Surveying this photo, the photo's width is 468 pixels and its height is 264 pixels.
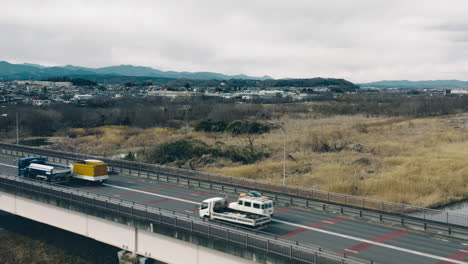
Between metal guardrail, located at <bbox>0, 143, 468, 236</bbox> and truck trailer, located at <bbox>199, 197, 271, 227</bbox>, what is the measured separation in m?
8.41

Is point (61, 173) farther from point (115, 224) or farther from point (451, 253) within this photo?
point (451, 253)

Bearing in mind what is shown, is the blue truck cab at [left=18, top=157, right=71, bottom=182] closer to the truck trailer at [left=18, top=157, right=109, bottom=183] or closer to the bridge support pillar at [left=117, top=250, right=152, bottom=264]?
the truck trailer at [left=18, top=157, right=109, bottom=183]

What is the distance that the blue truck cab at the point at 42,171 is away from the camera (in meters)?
50.1

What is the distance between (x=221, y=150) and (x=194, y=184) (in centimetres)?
3577

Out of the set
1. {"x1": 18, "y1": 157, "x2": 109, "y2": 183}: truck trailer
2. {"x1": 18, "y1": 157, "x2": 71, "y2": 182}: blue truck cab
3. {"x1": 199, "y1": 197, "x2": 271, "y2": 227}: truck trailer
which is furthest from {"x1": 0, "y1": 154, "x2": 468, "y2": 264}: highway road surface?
{"x1": 18, "y1": 157, "x2": 71, "y2": 182}: blue truck cab

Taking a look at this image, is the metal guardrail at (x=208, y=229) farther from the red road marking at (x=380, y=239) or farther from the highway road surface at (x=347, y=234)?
the red road marking at (x=380, y=239)

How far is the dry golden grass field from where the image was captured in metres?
60.9

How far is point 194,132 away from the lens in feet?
387

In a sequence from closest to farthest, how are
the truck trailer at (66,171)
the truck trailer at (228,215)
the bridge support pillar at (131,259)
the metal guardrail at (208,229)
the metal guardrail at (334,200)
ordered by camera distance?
the metal guardrail at (208,229) < the truck trailer at (228,215) < the bridge support pillar at (131,259) < the metal guardrail at (334,200) < the truck trailer at (66,171)

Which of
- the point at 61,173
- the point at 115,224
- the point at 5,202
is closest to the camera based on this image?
the point at 115,224

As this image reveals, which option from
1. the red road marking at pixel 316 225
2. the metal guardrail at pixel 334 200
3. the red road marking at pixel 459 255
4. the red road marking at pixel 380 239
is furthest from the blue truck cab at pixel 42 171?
the red road marking at pixel 459 255

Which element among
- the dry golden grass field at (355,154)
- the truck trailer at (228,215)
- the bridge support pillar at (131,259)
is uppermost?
the truck trailer at (228,215)

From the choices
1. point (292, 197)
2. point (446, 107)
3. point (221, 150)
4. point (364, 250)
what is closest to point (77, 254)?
point (292, 197)

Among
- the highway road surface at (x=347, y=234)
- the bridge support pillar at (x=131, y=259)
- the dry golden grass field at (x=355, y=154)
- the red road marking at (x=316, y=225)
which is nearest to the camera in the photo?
the highway road surface at (x=347, y=234)
